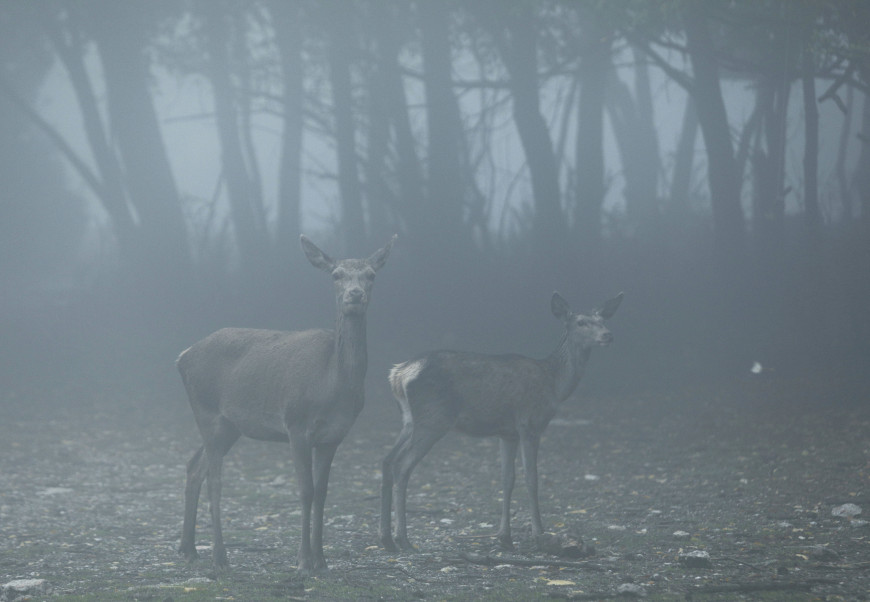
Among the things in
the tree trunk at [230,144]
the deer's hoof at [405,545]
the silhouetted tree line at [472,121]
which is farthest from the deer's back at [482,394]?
the tree trunk at [230,144]

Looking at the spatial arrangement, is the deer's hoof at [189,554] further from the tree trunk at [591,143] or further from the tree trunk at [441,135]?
the tree trunk at [441,135]

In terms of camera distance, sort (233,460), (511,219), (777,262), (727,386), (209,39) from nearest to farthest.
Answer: (233,460), (727,386), (777,262), (511,219), (209,39)

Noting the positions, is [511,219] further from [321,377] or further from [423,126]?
[321,377]

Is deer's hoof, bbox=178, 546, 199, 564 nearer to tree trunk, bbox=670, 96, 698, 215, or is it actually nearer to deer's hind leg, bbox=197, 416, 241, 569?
deer's hind leg, bbox=197, 416, 241, 569

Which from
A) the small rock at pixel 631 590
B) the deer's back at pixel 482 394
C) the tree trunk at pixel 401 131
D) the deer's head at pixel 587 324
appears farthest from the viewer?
the tree trunk at pixel 401 131

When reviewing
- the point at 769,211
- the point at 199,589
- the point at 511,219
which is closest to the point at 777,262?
the point at 769,211

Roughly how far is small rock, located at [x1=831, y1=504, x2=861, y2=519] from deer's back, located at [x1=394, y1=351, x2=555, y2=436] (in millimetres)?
2439

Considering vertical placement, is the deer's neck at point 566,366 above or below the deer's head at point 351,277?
below

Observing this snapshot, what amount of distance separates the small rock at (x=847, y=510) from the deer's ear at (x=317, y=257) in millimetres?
4513

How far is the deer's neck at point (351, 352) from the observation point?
748 cm

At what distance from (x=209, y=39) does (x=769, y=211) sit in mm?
12646

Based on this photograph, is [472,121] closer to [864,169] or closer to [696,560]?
[864,169]

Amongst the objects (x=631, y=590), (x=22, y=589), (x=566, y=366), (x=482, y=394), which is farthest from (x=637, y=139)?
(x=22, y=589)

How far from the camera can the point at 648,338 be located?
659 inches
